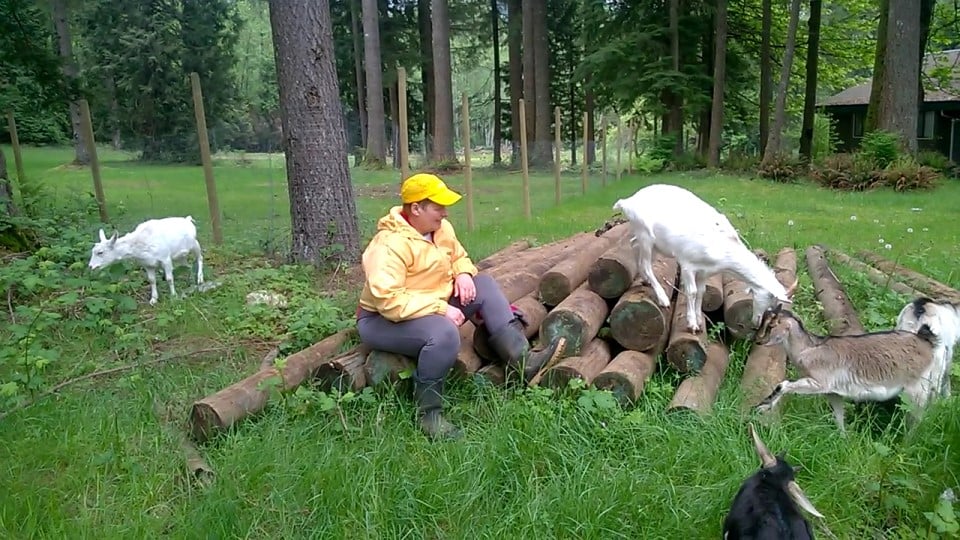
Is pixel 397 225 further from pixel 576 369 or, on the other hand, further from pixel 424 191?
pixel 576 369

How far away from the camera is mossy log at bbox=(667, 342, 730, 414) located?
378 cm

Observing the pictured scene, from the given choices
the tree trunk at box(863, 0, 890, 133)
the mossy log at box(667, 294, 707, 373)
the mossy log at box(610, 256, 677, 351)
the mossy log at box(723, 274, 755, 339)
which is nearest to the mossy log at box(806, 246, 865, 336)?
the mossy log at box(723, 274, 755, 339)

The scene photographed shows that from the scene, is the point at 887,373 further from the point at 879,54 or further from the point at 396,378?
the point at 879,54

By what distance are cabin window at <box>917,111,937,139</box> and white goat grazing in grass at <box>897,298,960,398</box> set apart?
2793cm

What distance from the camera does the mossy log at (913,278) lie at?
225 inches

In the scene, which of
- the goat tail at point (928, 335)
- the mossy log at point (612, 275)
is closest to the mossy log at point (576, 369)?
the mossy log at point (612, 275)

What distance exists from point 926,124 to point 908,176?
14.9m

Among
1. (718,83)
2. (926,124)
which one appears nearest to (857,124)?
(926,124)

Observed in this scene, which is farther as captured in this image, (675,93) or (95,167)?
(675,93)

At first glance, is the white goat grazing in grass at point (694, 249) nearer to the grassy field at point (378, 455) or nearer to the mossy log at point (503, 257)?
the grassy field at point (378, 455)

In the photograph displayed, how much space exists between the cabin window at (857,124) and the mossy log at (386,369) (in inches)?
1253

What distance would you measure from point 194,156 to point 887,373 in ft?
25.1

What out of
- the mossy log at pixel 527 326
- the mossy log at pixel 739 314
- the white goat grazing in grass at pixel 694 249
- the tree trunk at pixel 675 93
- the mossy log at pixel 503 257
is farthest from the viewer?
the tree trunk at pixel 675 93

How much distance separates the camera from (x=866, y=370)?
12.3ft
